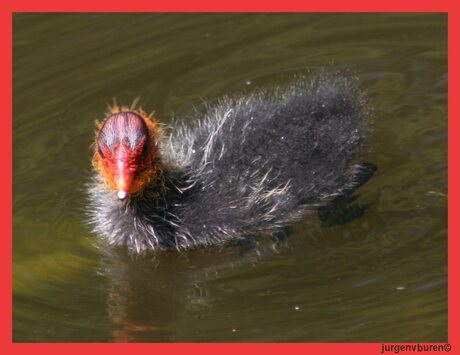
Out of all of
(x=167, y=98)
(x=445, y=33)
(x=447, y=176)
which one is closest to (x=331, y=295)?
(x=447, y=176)

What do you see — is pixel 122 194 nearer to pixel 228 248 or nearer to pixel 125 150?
pixel 125 150

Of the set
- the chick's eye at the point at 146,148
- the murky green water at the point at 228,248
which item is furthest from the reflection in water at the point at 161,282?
the chick's eye at the point at 146,148

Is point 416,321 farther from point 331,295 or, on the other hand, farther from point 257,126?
point 257,126

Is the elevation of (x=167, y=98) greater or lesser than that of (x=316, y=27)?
lesser

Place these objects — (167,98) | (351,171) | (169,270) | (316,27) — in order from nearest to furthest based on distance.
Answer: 1. (169,270)
2. (351,171)
3. (167,98)
4. (316,27)

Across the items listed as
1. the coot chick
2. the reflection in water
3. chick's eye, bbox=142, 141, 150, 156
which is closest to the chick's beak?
chick's eye, bbox=142, 141, 150, 156

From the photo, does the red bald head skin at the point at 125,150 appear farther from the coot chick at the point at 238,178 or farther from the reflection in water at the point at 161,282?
the reflection in water at the point at 161,282

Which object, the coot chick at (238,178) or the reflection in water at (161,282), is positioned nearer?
the reflection in water at (161,282)
